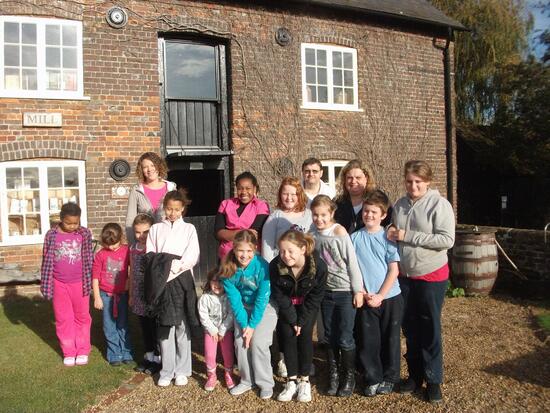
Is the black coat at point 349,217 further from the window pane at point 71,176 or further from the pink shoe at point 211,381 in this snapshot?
the window pane at point 71,176

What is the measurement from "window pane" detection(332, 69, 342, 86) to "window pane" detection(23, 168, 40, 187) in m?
6.09

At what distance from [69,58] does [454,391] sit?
7748 mm

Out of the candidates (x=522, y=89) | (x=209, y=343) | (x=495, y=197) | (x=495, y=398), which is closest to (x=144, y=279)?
(x=209, y=343)

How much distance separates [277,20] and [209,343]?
24.4 ft

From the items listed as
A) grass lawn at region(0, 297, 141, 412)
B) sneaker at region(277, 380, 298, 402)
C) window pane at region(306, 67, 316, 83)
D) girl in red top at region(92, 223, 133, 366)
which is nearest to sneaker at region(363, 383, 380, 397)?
sneaker at region(277, 380, 298, 402)

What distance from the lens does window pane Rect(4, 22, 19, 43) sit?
8188 mm

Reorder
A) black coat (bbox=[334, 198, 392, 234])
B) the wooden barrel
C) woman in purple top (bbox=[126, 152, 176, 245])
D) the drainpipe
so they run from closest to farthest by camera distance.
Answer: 1. black coat (bbox=[334, 198, 392, 234])
2. woman in purple top (bbox=[126, 152, 176, 245])
3. the wooden barrel
4. the drainpipe

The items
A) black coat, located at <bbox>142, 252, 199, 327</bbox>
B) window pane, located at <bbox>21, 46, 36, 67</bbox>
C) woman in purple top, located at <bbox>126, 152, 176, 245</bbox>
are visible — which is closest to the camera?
black coat, located at <bbox>142, 252, 199, 327</bbox>

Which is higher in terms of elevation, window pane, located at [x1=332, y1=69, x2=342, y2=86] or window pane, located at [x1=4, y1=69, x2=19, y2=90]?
window pane, located at [x1=332, y1=69, x2=342, y2=86]

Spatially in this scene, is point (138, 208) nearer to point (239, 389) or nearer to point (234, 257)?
point (234, 257)

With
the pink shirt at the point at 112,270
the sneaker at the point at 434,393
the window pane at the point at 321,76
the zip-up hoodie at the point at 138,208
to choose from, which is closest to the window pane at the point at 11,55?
the zip-up hoodie at the point at 138,208

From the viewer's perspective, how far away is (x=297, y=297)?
407cm

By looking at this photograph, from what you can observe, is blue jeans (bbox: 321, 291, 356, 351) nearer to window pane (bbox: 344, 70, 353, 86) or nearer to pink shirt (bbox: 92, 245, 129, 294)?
pink shirt (bbox: 92, 245, 129, 294)

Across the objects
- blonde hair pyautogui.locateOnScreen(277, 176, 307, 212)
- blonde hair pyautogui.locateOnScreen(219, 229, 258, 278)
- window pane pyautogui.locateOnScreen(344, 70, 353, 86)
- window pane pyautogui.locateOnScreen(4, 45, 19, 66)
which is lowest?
blonde hair pyautogui.locateOnScreen(219, 229, 258, 278)
